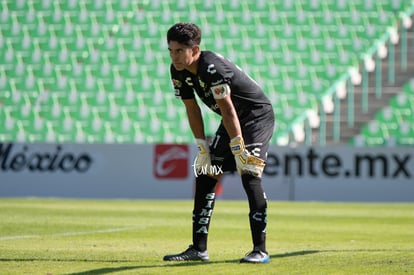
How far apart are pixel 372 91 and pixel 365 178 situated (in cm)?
507

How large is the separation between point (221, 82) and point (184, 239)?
3545mm

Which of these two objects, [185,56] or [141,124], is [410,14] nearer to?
[141,124]

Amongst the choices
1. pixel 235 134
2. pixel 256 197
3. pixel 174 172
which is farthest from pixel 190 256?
pixel 174 172

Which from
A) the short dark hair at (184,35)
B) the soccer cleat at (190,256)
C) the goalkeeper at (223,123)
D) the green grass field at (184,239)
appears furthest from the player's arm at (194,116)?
the green grass field at (184,239)

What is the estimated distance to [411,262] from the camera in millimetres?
6973

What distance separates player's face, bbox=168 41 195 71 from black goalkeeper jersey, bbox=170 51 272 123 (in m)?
0.08

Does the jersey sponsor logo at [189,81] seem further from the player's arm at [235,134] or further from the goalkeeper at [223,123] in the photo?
the player's arm at [235,134]

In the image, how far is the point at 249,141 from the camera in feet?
22.3

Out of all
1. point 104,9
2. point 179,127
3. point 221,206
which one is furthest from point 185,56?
point 104,9

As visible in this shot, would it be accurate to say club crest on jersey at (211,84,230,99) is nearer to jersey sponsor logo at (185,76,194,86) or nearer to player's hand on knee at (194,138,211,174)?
jersey sponsor logo at (185,76,194,86)

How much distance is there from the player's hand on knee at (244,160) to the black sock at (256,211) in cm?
6

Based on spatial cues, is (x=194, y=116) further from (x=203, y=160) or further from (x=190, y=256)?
(x=190, y=256)

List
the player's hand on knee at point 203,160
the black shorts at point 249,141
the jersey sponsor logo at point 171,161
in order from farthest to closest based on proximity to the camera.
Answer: the jersey sponsor logo at point 171,161 < the player's hand on knee at point 203,160 < the black shorts at point 249,141

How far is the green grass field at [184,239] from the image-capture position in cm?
655
